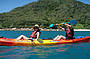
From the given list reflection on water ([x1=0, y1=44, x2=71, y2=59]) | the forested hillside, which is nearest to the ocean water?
reflection on water ([x1=0, y1=44, x2=71, y2=59])

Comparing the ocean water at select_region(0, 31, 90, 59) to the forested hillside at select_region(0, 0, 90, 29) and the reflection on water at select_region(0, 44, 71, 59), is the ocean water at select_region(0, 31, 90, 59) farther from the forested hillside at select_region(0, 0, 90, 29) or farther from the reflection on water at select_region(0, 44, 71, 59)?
the forested hillside at select_region(0, 0, 90, 29)

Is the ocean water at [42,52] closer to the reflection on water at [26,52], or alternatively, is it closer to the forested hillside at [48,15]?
the reflection on water at [26,52]

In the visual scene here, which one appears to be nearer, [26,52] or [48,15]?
[26,52]

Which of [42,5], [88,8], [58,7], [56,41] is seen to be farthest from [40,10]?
[56,41]

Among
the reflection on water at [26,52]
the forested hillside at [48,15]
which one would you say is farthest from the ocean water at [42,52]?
the forested hillside at [48,15]

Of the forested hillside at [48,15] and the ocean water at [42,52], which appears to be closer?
the ocean water at [42,52]

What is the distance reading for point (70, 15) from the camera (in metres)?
132

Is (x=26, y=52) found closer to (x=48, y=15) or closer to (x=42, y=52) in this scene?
(x=42, y=52)

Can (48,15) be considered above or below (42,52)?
above

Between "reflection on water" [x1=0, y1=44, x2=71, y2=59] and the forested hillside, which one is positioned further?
the forested hillside

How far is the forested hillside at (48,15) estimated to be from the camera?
122 metres

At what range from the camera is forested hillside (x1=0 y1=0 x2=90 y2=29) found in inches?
4791

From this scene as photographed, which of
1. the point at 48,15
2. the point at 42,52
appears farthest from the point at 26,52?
the point at 48,15

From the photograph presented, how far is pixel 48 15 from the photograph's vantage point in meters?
146
